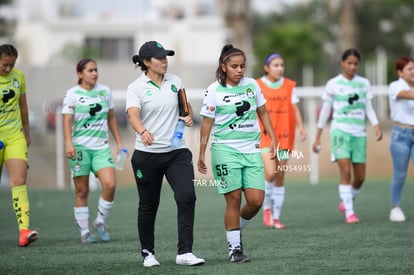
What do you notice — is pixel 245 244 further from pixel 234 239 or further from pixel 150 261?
pixel 150 261

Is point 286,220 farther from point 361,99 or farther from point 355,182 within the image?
point 361,99

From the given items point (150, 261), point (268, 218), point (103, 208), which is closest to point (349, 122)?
point (268, 218)

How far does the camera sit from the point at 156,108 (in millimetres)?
8883

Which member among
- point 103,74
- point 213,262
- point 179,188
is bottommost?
point 213,262

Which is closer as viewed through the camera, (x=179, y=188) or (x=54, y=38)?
(x=179, y=188)

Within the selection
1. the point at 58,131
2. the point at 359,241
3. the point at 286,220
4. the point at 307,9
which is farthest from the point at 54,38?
the point at 359,241

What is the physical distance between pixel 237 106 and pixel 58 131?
15.3 m

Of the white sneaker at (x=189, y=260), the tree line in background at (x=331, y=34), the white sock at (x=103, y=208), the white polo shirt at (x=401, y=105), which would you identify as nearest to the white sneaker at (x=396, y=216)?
the white polo shirt at (x=401, y=105)

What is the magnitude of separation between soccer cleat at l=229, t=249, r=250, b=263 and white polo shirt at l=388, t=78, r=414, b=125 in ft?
15.0

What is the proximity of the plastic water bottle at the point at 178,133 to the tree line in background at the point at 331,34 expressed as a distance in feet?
82.8

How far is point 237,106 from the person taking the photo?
9.10m

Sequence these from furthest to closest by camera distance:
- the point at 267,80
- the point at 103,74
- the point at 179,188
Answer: the point at 103,74 < the point at 267,80 < the point at 179,188

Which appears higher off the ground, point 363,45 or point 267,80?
point 363,45

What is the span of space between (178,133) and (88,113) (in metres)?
2.79
